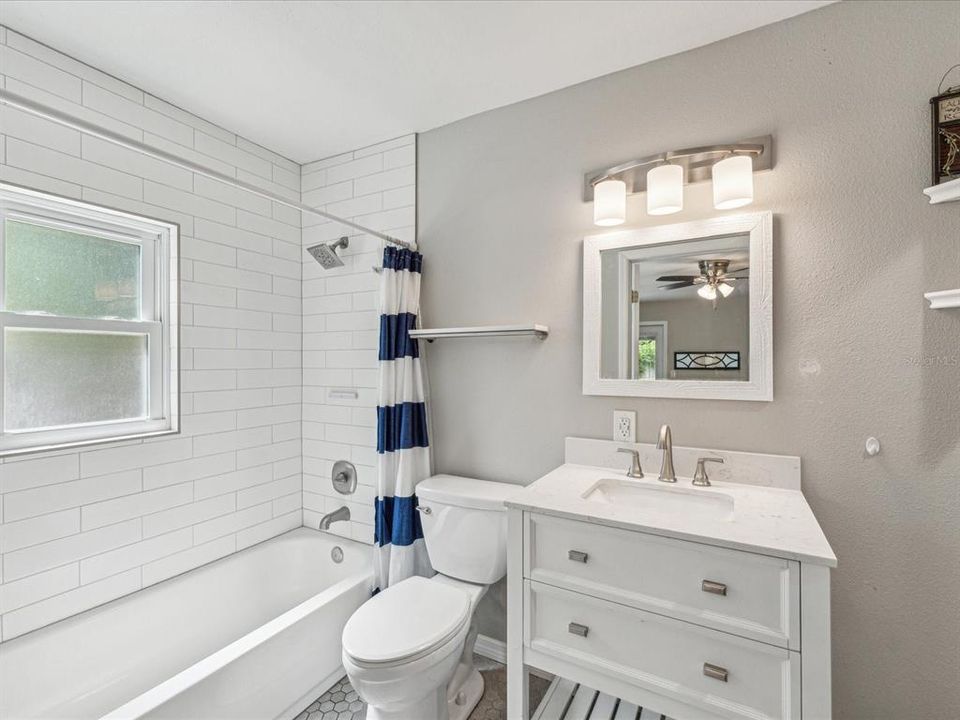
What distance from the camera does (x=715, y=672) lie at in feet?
3.69

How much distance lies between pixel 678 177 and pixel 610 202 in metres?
0.24

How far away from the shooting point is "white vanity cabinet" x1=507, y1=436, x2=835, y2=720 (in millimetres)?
1047

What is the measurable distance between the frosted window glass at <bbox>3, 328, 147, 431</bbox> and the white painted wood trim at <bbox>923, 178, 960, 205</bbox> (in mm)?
2867

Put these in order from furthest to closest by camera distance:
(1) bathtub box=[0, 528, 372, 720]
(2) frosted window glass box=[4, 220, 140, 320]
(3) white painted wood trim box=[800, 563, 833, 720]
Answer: (2) frosted window glass box=[4, 220, 140, 320] → (1) bathtub box=[0, 528, 372, 720] → (3) white painted wood trim box=[800, 563, 833, 720]

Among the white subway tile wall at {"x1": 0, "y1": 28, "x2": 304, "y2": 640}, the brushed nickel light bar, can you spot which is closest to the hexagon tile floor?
the white subway tile wall at {"x1": 0, "y1": 28, "x2": 304, "y2": 640}

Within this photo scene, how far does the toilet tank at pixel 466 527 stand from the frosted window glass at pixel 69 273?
4.99 ft

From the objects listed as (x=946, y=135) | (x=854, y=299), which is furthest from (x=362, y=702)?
(x=946, y=135)

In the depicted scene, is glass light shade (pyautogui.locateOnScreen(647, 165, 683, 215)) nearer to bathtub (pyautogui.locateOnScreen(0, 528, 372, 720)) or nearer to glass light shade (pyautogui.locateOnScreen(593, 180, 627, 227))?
glass light shade (pyautogui.locateOnScreen(593, 180, 627, 227))

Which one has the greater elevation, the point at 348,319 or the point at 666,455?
the point at 348,319

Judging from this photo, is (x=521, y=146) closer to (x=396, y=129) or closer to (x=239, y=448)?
(x=396, y=129)

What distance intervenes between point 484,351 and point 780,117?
1.36m

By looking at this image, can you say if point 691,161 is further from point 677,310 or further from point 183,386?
point 183,386

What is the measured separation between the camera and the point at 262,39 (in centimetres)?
163

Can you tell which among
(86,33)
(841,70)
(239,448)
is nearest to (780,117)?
(841,70)
